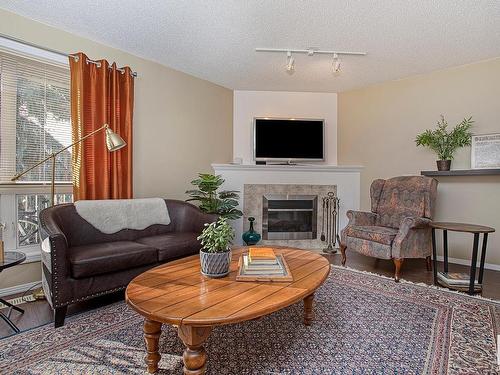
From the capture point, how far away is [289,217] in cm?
461

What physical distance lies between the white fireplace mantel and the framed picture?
1.42 meters

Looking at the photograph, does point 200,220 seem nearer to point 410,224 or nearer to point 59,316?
point 59,316

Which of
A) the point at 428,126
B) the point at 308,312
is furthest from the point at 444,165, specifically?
the point at 308,312

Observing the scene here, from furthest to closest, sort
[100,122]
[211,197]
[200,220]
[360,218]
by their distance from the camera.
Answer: [211,197] < [360,218] < [200,220] < [100,122]

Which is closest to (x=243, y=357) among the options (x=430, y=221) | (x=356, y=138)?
(x=430, y=221)

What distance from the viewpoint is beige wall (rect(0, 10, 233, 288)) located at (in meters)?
3.39

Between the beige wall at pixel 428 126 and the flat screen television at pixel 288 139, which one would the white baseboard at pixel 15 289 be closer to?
the flat screen television at pixel 288 139

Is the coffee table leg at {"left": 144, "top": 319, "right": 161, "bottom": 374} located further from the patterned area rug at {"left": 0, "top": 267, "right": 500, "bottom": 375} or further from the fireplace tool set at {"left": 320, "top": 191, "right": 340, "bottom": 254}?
the fireplace tool set at {"left": 320, "top": 191, "right": 340, "bottom": 254}

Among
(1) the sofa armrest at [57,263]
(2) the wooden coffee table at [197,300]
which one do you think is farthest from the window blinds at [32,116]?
Result: (2) the wooden coffee table at [197,300]

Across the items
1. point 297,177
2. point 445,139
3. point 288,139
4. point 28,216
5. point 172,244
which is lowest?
point 172,244

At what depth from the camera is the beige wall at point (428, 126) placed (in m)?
3.46

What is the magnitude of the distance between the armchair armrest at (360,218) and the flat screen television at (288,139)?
1.28 meters

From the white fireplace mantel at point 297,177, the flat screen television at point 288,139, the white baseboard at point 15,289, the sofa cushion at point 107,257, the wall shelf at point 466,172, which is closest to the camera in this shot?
the sofa cushion at point 107,257

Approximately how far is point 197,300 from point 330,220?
348 cm
